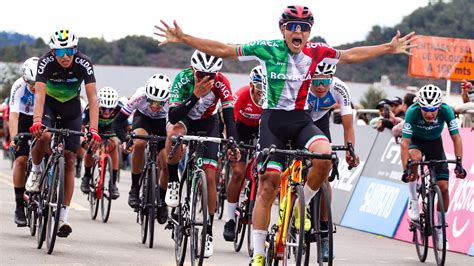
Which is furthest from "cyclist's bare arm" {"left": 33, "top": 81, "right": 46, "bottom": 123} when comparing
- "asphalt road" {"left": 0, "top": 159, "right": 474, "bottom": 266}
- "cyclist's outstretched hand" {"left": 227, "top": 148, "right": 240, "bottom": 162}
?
"cyclist's outstretched hand" {"left": 227, "top": 148, "right": 240, "bottom": 162}

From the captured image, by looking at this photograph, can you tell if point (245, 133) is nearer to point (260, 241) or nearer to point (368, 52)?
point (368, 52)

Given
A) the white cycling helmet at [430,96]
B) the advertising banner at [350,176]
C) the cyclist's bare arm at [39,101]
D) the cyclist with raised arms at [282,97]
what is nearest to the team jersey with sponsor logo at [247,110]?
the white cycling helmet at [430,96]

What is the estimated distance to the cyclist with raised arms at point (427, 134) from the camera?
Result: 14.1 m

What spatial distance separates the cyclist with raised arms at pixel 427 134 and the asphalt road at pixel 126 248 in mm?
867

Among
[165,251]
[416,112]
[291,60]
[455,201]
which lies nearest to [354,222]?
[455,201]

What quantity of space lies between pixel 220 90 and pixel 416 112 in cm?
311

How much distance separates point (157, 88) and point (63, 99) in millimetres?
1967

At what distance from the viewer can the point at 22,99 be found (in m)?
14.0

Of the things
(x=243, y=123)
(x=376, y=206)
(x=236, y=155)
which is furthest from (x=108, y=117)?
(x=236, y=155)

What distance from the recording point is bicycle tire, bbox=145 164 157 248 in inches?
523

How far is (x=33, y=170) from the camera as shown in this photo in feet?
43.3

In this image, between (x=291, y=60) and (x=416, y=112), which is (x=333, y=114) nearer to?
(x=416, y=112)

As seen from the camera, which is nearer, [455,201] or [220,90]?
[220,90]

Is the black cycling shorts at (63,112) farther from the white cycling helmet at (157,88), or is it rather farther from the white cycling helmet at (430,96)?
the white cycling helmet at (430,96)
